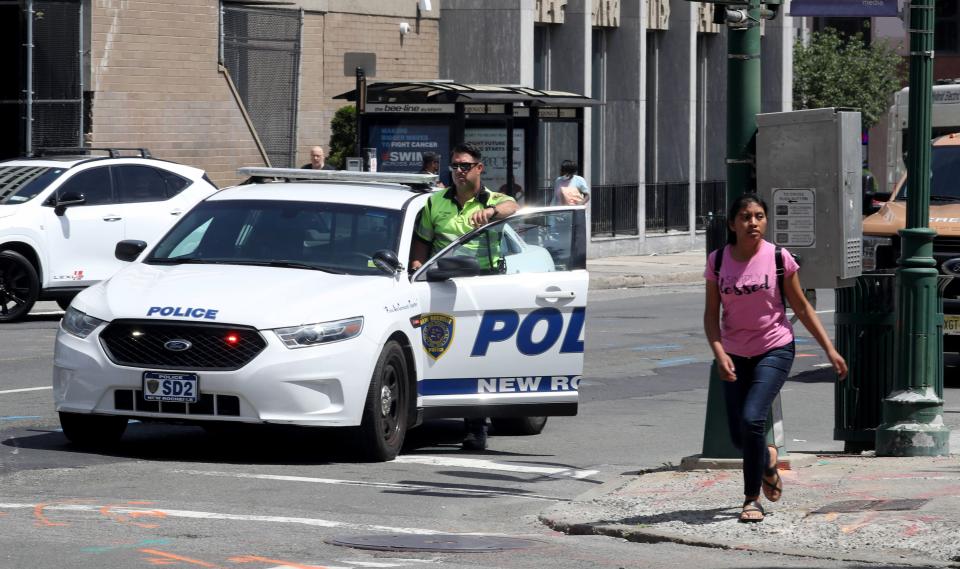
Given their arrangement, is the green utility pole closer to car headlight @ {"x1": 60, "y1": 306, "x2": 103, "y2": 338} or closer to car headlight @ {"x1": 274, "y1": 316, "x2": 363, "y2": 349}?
car headlight @ {"x1": 274, "y1": 316, "x2": 363, "y2": 349}

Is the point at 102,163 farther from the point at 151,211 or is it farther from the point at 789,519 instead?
the point at 789,519

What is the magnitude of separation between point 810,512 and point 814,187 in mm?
2175

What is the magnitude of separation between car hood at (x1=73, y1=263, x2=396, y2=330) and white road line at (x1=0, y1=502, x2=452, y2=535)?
164 cm

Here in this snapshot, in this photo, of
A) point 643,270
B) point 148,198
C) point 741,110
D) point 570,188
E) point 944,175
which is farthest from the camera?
point 643,270

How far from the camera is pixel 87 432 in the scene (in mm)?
10430

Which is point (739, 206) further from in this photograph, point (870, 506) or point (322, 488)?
point (322, 488)

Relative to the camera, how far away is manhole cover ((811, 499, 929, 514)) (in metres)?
8.48

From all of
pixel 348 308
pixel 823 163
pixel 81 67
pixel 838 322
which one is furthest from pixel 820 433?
pixel 81 67

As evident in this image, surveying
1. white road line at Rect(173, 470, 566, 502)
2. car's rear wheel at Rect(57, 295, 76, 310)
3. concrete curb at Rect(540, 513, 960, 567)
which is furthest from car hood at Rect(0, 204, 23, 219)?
concrete curb at Rect(540, 513, 960, 567)

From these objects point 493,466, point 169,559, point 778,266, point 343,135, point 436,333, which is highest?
point 343,135

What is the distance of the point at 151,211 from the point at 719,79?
21.2 metres

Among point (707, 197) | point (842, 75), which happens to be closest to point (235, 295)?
point (707, 197)

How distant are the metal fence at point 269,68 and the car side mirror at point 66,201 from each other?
9071 mm

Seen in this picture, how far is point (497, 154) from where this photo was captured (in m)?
28.2
